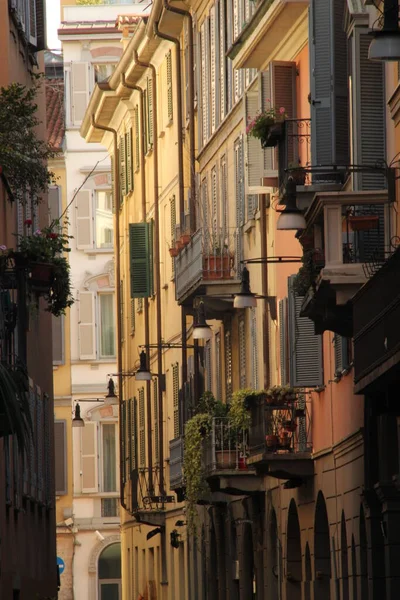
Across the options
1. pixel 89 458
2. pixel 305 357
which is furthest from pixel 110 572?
pixel 305 357

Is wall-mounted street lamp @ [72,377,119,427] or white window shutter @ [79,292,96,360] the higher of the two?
white window shutter @ [79,292,96,360]

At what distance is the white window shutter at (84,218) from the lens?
Answer: 2571 inches

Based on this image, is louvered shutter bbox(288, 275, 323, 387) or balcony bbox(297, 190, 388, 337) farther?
louvered shutter bbox(288, 275, 323, 387)

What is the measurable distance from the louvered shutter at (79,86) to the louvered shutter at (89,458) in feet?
34.7

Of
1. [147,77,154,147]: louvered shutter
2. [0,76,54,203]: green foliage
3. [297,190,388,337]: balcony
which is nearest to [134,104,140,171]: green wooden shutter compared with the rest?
[147,77,154,147]: louvered shutter

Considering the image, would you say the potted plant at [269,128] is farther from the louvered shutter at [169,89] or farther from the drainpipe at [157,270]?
the drainpipe at [157,270]

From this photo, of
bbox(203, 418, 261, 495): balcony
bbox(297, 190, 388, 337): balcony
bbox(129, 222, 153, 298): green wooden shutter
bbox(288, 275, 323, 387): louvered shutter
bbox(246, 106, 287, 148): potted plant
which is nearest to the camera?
bbox(297, 190, 388, 337): balcony

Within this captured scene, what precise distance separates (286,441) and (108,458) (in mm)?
34324

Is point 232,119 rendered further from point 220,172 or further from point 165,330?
point 165,330

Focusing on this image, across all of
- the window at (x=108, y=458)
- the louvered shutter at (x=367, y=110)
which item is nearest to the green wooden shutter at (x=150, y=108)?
the window at (x=108, y=458)

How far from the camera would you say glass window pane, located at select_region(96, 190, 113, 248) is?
215 feet

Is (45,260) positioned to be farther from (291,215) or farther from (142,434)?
(142,434)

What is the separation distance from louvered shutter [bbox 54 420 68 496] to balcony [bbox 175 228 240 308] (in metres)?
26.8

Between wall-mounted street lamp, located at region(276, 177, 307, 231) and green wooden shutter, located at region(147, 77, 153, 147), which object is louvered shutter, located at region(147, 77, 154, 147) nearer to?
green wooden shutter, located at region(147, 77, 153, 147)
